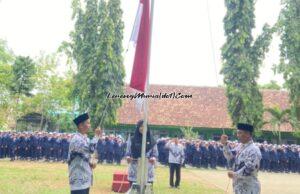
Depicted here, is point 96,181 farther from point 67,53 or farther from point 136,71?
point 67,53

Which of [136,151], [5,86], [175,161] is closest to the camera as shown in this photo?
[136,151]

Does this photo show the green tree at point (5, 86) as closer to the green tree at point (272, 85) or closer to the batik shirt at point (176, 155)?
the batik shirt at point (176, 155)

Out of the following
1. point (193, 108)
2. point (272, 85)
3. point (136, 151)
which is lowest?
point (136, 151)

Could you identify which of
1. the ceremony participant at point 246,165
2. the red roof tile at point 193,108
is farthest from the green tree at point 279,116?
the ceremony participant at point 246,165

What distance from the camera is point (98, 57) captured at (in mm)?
33594

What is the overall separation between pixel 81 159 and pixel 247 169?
8.38ft

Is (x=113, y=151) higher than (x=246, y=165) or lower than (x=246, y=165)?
higher

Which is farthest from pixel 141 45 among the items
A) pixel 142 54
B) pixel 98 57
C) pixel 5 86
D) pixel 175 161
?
pixel 5 86

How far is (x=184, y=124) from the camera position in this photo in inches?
1484

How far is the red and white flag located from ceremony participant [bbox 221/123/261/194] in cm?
201

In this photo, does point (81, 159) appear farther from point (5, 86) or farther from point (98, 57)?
point (5, 86)

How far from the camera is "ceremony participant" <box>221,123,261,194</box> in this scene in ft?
23.5

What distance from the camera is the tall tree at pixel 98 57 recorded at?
3350 centimetres

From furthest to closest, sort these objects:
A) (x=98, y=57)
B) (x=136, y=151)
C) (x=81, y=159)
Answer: (x=98, y=57), (x=136, y=151), (x=81, y=159)
